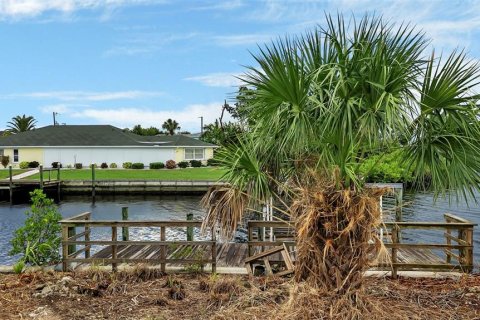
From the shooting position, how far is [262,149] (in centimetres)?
573

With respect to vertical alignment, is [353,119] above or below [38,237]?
above

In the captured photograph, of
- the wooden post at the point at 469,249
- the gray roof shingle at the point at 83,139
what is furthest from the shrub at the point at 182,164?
the wooden post at the point at 469,249

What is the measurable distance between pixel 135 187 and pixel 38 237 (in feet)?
79.2

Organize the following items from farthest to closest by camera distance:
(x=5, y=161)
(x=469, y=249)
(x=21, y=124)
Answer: (x=21, y=124) < (x=5, y=161) < (x=469, y=249)

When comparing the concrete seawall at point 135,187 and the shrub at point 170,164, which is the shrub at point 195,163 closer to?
the shrub at point 170,164

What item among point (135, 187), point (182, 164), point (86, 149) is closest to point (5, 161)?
point (86, 149)

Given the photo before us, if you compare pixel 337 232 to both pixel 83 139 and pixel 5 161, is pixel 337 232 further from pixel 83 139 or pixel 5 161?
pixel 5 161

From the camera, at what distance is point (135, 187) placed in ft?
103

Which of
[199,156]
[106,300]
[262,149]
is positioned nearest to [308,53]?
[262,149]

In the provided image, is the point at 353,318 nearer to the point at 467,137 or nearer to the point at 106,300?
the point at 467,137

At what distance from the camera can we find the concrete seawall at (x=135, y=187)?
31.2 meters

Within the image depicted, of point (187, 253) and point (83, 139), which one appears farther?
point (83, 139)

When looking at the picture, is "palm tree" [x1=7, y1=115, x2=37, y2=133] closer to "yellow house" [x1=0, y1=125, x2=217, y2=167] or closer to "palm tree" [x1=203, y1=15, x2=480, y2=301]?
"yellow house" [x1=0, y1=125, x2=217, y2=167]

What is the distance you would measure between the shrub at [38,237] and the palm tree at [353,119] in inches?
186
